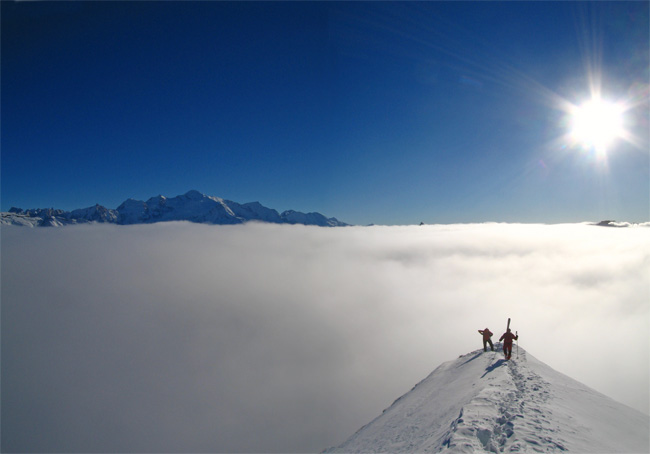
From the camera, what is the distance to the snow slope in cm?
748

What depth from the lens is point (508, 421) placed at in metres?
8.42

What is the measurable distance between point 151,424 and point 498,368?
126356mm

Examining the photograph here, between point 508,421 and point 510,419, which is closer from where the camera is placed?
point 508,421

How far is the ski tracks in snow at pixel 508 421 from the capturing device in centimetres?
725

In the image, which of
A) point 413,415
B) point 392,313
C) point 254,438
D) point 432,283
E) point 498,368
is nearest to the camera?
point 413,415

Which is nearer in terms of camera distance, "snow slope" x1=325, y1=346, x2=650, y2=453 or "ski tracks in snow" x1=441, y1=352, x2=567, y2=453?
"ski tracks in snow" x1=441, y1=352, x2=567, y2=453

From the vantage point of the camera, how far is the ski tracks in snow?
7254 mm

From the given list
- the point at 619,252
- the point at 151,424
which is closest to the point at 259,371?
the point at 151,424

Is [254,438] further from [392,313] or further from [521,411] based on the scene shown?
[521,411]

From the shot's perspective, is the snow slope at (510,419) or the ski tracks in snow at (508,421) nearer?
the ski tracks in snow at (508,421)

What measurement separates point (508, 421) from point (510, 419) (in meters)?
0.19

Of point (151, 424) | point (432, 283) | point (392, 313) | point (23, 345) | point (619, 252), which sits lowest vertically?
point (151, 424)

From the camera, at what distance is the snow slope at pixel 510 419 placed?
7.48 m

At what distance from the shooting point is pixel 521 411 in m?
9.09
